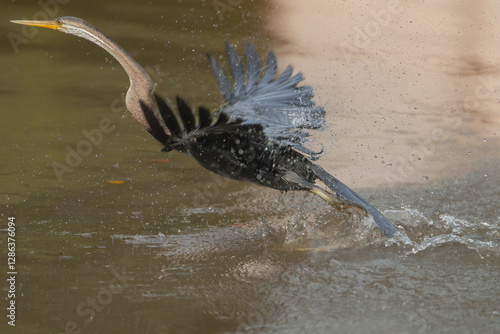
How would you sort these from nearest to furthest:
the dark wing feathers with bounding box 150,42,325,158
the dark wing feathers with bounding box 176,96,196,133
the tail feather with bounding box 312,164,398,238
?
the dark wing feathers with bounding box 176,96,196,133, the dark wing feathers with bounding box 150,42,325,158, the tail feather with bounding box 312,164,398,238

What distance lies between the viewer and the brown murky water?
3479mm

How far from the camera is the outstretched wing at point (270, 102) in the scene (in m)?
4.17

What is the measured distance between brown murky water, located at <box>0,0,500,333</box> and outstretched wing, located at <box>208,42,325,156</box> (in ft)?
2.42

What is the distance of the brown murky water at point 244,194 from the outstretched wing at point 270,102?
0.74 metres

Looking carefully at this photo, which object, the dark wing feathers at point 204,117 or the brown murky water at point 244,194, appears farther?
the dark wing feathers at point 204,117

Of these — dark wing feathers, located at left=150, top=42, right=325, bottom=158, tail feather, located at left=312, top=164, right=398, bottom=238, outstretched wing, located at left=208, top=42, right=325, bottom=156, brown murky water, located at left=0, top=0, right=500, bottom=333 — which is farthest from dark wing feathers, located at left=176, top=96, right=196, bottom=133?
tail feather, located at left=312, top=164, right=398, bottom=238

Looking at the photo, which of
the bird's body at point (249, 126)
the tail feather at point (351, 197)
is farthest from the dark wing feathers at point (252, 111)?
the tail feather at point (351, 197)

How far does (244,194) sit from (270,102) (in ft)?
4.10

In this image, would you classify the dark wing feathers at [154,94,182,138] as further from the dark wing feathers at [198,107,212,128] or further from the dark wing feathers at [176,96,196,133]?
the dark wing feathers at [198,107,212,128]

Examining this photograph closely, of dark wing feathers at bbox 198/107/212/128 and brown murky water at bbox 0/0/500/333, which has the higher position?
dark wing feathers at bbox 198/107/212/128

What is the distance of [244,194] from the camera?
548 cm

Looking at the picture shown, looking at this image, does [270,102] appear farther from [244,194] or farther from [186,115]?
[244,194]

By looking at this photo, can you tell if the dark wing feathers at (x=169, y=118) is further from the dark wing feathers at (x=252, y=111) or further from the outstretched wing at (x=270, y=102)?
the outstretched wing at (x=270, y=102)

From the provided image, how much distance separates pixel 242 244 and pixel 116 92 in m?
3.65
